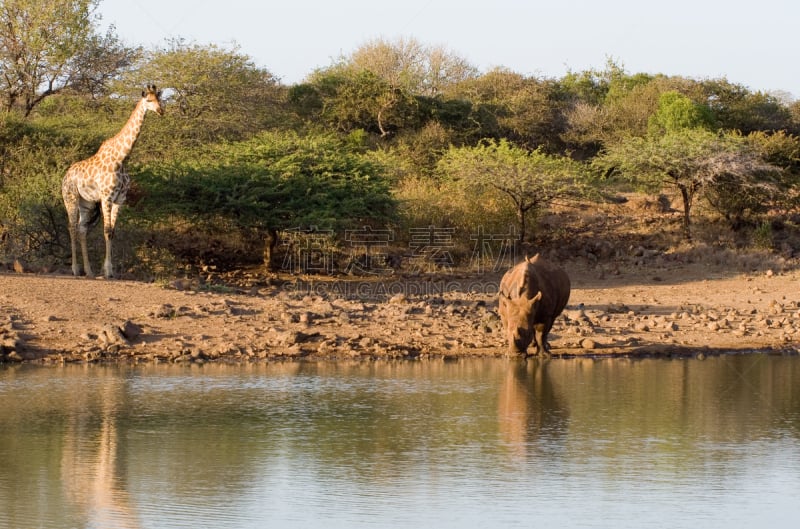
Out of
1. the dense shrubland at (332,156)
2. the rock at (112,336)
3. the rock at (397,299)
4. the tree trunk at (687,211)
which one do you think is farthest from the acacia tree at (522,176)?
the rock at (112,336)

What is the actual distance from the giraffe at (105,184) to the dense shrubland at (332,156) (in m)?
1.70

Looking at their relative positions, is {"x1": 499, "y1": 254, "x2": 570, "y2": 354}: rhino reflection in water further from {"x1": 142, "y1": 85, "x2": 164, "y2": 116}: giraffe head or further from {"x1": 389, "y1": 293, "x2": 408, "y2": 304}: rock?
{"x1": 142, "y1": 85, "x2": 164, "y2": 116}: giraffe head

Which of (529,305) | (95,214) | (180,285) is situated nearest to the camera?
(529,305)

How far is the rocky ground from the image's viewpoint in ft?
48.3

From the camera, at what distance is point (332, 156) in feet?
72.0

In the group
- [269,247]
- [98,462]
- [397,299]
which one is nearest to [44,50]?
[269,247]

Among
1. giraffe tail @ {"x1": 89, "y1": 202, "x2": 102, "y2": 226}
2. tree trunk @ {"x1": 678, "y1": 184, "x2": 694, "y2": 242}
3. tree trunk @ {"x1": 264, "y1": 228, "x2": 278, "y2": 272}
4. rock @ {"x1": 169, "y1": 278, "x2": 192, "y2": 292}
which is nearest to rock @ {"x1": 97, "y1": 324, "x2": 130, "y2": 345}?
rock @ {"x1": 169, "y1": 278, "x2": 192, "y2": 292}

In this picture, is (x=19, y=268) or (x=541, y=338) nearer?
(x=541, y=338)

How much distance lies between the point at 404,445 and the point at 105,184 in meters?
9.39

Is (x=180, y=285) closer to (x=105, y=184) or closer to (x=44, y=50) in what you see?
(x=105, y=184)

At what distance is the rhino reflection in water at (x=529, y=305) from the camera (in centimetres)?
1402

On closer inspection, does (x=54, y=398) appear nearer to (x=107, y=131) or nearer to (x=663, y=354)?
(x=663, y=354)

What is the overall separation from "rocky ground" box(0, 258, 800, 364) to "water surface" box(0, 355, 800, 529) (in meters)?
0.69

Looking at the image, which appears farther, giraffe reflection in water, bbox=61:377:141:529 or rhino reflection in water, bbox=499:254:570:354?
rhino reflection in water, bbox=499:254:570:354
